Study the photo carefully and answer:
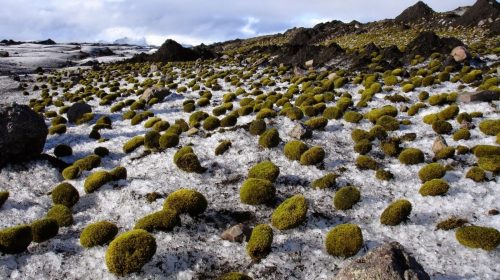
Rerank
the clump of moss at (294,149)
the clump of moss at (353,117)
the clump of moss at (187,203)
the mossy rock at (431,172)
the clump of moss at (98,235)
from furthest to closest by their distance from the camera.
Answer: the clump of moss at (353,117) < the clump of moss at (294,149) < the mossy rock at (431,172) < the clump of moss at (187,203) < the clump of moss at (98,235)

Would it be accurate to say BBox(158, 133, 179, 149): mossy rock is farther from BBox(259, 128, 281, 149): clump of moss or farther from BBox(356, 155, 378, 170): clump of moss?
BBox(356, 155, 378, 170): clump of moss

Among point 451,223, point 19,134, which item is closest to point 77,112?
point 19,134

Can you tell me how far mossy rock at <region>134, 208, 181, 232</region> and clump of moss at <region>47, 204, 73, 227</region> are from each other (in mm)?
3174

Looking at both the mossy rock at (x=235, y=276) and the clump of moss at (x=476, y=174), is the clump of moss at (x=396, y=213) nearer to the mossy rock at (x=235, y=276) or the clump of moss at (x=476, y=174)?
the clump of moss at (x=476, y=174)

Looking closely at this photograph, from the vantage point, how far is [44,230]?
14180 millimetres

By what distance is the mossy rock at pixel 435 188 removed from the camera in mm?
15430

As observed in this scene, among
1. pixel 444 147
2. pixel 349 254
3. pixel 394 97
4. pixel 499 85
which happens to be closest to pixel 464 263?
pixel 349 254

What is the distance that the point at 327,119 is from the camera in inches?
949

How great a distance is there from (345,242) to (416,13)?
87.9 meters

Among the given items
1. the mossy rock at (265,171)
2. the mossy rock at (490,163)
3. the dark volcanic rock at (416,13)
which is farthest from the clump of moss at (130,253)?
the dark volcanic rock at (416,13)

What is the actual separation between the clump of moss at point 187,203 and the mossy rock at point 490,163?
11.8 meters

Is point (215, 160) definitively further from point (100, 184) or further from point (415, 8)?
point (415, 8)

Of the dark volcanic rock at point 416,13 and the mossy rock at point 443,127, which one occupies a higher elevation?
the dark volcanic rock at point 416,13

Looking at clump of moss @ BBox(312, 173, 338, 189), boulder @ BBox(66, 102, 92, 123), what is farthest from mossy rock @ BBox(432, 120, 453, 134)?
boulder @ BBox(66, 102, 92, 123)
